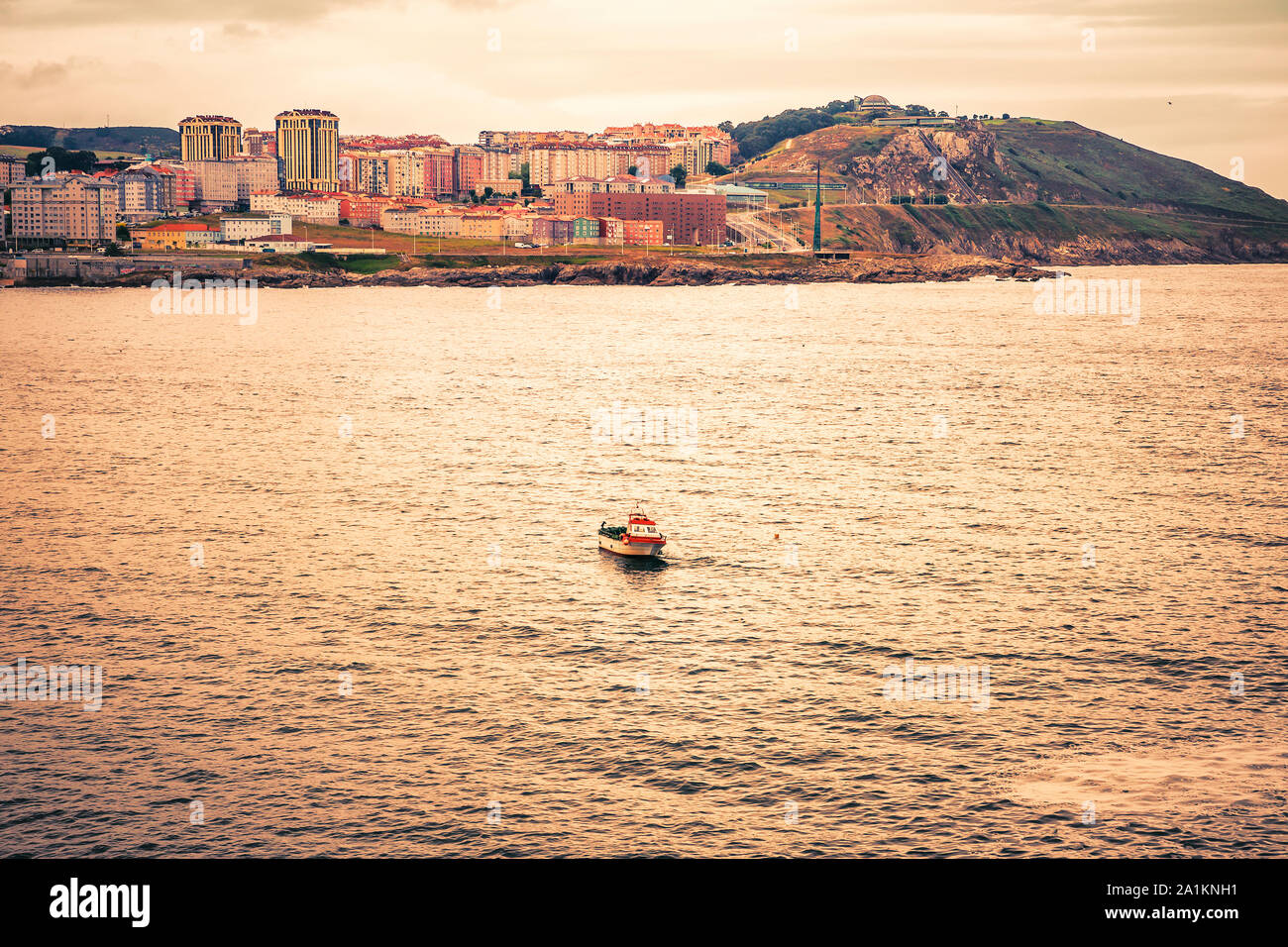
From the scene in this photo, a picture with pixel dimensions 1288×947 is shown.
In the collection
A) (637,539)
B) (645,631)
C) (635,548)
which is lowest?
(645,631)

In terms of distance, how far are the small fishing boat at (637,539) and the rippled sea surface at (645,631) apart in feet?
3.32

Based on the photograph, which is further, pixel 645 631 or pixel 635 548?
pixel 635 548

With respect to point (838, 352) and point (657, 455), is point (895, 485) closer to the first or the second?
point (657, 455)

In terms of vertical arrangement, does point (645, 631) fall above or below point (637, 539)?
below

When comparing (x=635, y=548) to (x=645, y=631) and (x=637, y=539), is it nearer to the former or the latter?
(x=637, y=539)

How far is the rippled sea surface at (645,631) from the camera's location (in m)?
28.3

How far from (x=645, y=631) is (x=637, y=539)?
30.5ft

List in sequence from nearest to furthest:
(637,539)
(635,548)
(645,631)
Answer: (645,631)
(637,539)
(635,548)

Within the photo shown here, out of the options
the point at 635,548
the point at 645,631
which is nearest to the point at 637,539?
the point at 635,548

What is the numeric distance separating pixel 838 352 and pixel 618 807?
393 feet

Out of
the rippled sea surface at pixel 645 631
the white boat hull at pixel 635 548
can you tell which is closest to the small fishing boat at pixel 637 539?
the white boat hull at pixel 635 548

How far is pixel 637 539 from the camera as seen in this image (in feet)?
166

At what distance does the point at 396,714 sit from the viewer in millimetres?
34156

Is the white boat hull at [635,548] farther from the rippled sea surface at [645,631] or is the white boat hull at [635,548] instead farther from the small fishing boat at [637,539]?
the rippled sea surface at [645,631]
